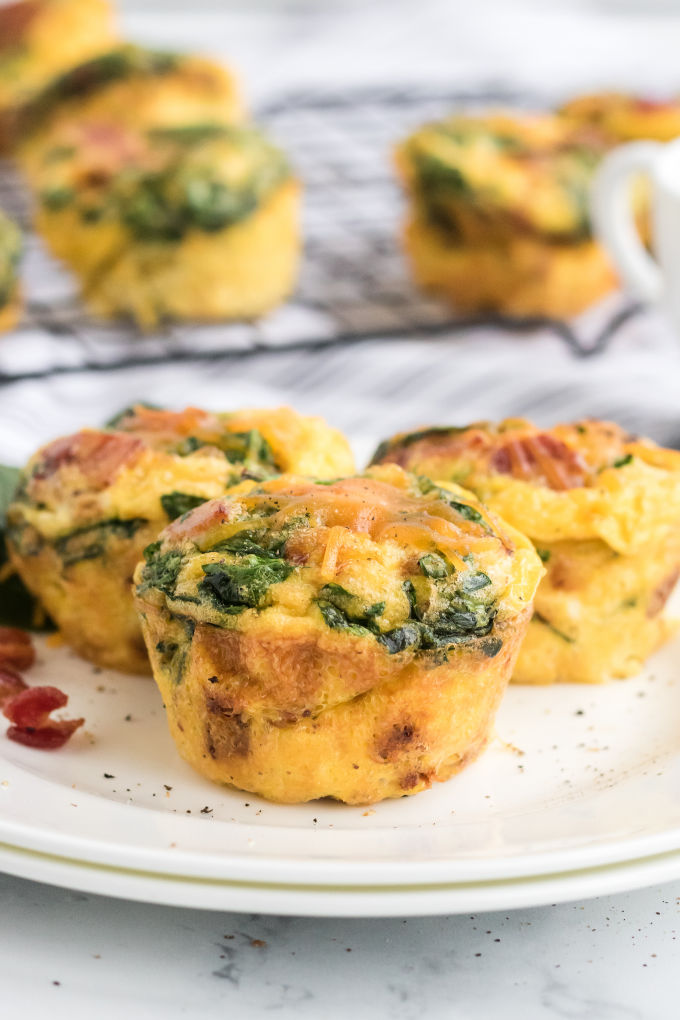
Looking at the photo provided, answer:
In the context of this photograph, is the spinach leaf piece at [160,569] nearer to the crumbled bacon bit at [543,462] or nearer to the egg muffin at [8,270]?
the crumbled bacon bit at [543,462]

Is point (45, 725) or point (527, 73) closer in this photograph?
point (45, 725)

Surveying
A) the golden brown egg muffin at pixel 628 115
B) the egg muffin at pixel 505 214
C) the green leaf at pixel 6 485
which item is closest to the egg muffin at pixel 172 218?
the egg muffin at pixel 505 214

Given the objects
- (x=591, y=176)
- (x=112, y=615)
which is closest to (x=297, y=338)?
(x=591, y=176)

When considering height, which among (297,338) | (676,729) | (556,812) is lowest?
(297,338)

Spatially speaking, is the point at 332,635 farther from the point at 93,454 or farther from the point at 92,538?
the point at 93,454

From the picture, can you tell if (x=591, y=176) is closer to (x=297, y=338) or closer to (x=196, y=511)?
(x=297, y=338)

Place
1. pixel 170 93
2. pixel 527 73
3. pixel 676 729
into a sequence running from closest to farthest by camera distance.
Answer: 1. pixel 676 729
2. pixel 170 93
3. pixel 527 73
